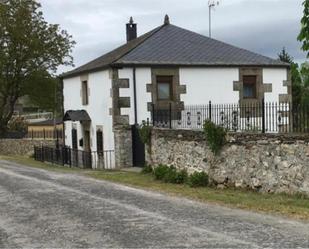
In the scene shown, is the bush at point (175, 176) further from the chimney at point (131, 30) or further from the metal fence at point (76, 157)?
the chimney at point (131, 30)

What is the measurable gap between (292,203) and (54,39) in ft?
128

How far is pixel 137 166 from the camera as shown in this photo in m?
24.8

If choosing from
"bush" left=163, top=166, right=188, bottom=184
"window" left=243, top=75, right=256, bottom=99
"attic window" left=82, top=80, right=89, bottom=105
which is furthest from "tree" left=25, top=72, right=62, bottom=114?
"bush" left=163, top=166, right=188, bottom=184

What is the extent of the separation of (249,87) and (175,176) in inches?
430

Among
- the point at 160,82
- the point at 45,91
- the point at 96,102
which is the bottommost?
the point at 96,102

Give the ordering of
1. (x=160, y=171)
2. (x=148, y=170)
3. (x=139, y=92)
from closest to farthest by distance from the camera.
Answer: (x=160, y=171), (x=148, y=170), (x=139, y=92)

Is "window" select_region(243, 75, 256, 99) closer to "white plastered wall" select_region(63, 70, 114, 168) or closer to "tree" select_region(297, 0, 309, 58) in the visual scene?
"white plastered wall" select_region(63, 70, 114, 168)

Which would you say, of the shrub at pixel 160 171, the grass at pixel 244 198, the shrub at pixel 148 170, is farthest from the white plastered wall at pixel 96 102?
the grass at pixel 244 198

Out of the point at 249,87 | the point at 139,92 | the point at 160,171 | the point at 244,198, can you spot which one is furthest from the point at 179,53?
the point at 244,198

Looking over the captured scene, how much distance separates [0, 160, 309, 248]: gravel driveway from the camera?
28.3 ft

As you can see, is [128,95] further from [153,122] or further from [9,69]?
[9,69]

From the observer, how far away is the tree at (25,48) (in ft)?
153

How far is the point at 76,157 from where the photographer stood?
30.8 metres

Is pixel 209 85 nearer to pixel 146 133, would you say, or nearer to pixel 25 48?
pixel 146 133
